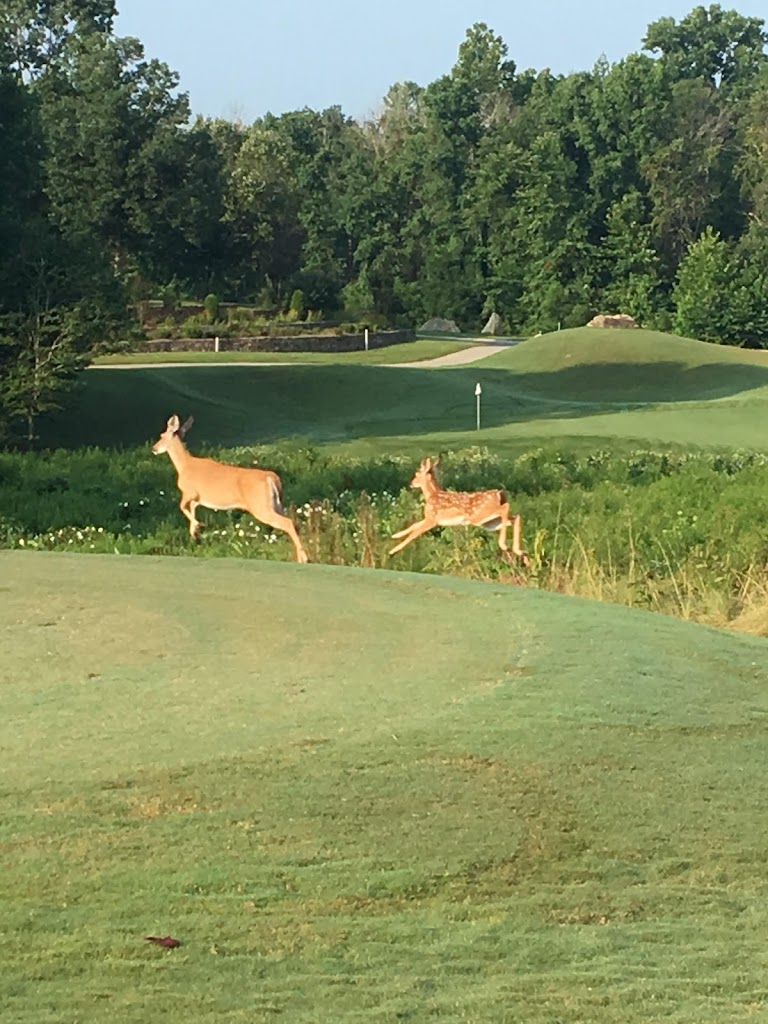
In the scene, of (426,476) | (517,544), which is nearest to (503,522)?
(517,544)

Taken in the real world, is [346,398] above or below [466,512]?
below

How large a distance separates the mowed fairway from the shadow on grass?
63.9 feet

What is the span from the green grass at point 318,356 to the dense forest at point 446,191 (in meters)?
2.10

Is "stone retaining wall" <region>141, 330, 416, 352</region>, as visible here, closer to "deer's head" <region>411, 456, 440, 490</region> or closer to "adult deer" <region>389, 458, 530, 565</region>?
"deer's head" <region>411, 456, 440, 490</region>

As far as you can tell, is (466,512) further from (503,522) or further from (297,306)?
(297,306)

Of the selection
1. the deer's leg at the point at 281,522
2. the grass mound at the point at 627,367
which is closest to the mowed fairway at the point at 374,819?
the deer's leg at the point at 281,522

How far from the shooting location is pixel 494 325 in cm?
6588

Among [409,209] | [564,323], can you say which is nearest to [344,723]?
[564,323]

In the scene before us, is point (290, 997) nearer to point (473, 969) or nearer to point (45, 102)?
point (473, 969)

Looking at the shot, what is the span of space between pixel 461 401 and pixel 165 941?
96.7ft

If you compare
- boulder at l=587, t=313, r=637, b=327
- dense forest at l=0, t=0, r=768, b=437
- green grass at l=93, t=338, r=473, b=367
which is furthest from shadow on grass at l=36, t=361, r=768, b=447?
boulder at l=587, t=313, r=637, b=327

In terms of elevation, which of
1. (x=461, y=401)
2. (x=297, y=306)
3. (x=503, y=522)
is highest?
(x=297, y=306)

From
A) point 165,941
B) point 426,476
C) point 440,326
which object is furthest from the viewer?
point 440,326

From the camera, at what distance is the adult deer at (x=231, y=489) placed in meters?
9.88
